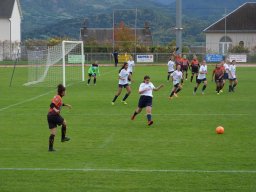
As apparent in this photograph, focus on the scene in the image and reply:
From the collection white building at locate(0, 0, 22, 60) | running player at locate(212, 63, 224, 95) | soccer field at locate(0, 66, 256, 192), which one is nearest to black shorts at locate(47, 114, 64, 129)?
soccer field at locate(0, 66, 256, 192)

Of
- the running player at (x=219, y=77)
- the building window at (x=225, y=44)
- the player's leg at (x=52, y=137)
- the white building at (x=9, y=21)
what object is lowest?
the player's leg at (x=52, y=137)

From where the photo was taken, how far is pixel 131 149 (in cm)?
1717

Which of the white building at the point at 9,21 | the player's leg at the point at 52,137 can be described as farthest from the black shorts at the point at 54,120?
the white building at the point at 9,21

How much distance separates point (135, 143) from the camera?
59.7 ft

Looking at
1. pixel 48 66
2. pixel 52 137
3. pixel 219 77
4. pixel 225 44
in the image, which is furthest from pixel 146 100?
pixel 225 44

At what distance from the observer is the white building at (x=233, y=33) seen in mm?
87669

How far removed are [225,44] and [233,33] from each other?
5.93 m

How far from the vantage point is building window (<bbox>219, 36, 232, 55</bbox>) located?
82875mm

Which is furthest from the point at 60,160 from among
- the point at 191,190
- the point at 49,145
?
the point at 191,190

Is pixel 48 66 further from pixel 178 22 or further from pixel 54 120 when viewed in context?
pixel 54 120

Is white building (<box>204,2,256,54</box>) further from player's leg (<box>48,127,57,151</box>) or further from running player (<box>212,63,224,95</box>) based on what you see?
player's leg (<box>48,127,57,151</box>)

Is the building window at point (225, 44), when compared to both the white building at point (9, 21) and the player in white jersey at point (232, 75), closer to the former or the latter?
the white building at point (9, 21)

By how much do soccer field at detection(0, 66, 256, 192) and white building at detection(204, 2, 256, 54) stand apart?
5806 cm

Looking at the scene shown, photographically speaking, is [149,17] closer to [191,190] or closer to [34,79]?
[34,79]
